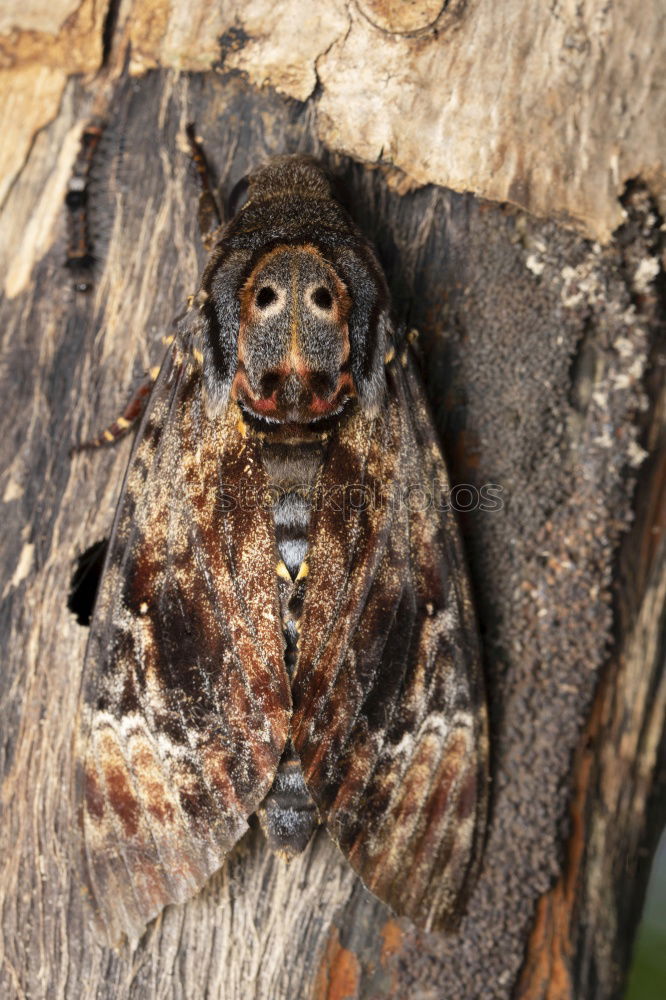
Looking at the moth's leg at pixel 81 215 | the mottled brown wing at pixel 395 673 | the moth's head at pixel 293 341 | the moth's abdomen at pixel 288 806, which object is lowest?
the moth's abdomen at pixel 288 806

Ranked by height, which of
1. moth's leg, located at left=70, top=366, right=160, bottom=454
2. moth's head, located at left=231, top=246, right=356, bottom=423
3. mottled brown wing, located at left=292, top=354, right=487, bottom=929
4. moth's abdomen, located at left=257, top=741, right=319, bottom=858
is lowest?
moth's abdomen, located at left=257, top=741, right=319, bottom=858

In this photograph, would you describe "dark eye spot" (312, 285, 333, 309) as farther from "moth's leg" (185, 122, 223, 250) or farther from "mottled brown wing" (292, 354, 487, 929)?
"moth's leg" (185, 122, 223, 250)

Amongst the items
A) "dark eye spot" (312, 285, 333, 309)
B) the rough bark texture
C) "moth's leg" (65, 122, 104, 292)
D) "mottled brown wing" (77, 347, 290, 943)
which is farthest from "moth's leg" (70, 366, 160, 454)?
"dark eye spot" (312, 285, 333, 309)

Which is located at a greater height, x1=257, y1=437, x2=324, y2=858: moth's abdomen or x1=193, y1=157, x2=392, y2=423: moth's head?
x1=193, y1=157, x2=392, y2=423: moth's head

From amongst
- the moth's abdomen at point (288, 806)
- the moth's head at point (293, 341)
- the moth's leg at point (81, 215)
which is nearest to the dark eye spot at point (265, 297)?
the moth's head at point (293, 341)

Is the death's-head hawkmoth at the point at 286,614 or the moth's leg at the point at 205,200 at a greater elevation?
the moth's leg at the point at 205,200

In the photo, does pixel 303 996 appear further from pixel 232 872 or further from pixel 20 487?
pixel 20 487

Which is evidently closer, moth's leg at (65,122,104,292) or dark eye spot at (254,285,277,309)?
dark eye spot at (254,285,277,309)

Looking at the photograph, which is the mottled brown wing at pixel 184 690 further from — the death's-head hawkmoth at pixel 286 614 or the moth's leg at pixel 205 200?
the moth's leg at pixel 205 200
